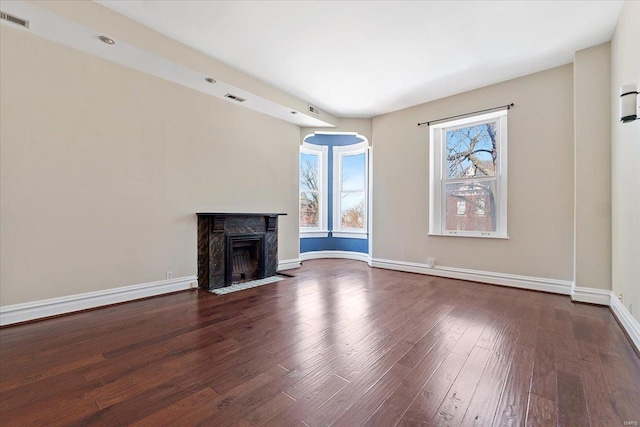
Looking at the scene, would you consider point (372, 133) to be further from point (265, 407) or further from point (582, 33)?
point (265, 407)

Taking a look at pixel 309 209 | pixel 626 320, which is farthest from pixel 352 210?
pixel 626 320

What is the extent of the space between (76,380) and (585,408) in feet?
9.89

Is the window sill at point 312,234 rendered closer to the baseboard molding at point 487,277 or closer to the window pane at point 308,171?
the window pane at point 308,171

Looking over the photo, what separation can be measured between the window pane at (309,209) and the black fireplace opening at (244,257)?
6.56 ft

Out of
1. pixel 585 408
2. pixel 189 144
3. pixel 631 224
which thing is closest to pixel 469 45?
pixel 631 224

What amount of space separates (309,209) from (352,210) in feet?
3.41

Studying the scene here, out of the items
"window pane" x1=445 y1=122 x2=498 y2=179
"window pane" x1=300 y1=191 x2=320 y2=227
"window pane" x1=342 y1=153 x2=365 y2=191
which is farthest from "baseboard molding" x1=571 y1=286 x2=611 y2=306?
"window pane" x1=300 y1=191 x2=320 y2=227

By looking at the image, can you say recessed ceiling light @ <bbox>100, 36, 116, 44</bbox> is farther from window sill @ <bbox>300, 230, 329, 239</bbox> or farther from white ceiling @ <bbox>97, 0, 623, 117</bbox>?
window sill @ <bbox>300, 230, 329, 239</bbox>

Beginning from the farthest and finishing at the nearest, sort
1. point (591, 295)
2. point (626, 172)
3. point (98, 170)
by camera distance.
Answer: point (591, 295), point (98, 170), point (626, 172)

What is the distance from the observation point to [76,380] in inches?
69.1

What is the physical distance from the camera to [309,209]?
6656 mm

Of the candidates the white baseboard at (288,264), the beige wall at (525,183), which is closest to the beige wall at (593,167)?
the beige wall at (525,183)

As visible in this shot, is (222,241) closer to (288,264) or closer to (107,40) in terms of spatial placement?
(288,264)

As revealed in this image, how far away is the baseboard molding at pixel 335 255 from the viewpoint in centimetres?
631
